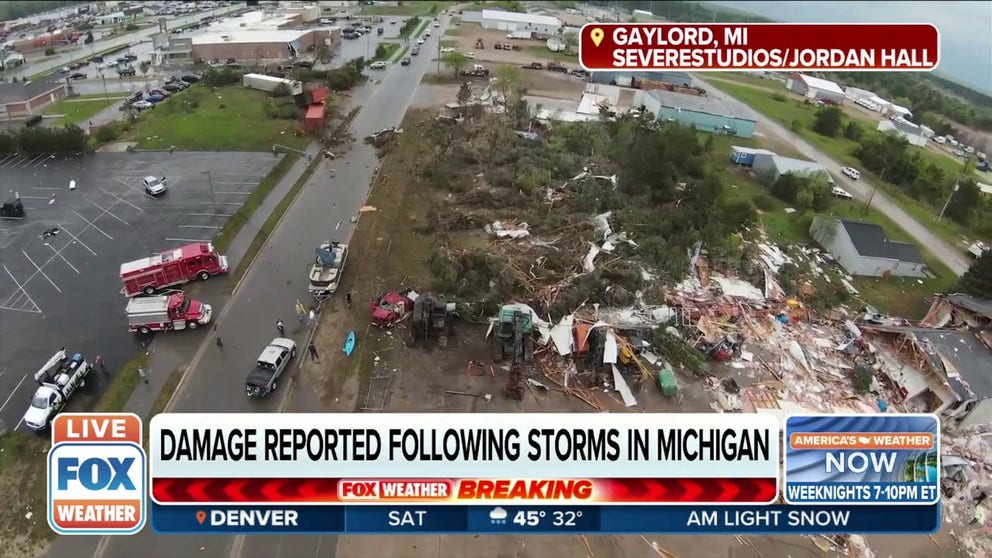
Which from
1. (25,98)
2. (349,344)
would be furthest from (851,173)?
(25,98)

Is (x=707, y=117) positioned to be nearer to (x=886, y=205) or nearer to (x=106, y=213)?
(x=886, y=205)

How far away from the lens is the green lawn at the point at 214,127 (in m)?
36.0

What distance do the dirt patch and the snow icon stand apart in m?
12.6

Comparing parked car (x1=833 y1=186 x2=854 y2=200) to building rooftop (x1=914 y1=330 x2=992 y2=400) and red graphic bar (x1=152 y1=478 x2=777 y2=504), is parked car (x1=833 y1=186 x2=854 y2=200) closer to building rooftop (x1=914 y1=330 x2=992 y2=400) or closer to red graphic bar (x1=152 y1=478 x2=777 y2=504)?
building rooftop (x1=914 y1=330 x2=992 y2=400)

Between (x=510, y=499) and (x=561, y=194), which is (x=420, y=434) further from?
(x=561, y=194)

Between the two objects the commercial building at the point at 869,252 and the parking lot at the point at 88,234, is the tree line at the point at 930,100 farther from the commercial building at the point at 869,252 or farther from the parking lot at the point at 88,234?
the parking lot at the point at 88,234

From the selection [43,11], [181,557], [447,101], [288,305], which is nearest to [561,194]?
[288,305]

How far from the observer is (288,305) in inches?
862

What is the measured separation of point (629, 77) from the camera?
57.4 meters

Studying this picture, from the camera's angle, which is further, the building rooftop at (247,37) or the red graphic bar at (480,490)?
the building rooftop at (247,37)

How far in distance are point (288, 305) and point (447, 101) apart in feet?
102

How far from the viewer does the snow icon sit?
34.1 ft

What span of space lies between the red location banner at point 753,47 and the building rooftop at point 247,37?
56100mm

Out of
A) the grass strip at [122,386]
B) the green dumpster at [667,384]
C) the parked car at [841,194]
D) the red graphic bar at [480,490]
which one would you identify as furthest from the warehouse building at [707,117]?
the grass strip at [122,386]
